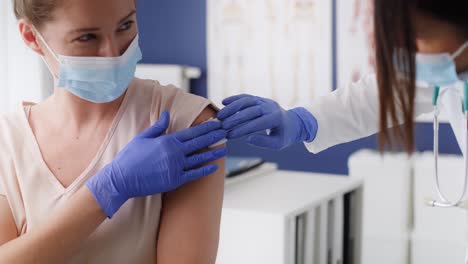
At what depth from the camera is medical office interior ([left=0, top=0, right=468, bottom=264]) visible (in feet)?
6.63

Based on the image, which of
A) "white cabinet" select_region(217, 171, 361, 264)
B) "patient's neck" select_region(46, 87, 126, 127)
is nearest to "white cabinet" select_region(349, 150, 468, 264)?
"white cabinet" select_region(217, 171, 361, 264)

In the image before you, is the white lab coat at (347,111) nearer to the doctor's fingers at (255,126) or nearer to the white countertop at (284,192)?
the doctor's fingers at (255,126)

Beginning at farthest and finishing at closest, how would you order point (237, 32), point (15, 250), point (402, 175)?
point (237, 32), point (402, 175), point (15, 250)

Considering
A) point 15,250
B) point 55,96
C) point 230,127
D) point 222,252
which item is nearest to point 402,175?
point 222,252

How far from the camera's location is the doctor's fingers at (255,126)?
53.2 inches

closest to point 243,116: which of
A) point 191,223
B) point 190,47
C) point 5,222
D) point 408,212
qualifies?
point 191,223

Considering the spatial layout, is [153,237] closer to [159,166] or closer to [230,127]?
[159,166]

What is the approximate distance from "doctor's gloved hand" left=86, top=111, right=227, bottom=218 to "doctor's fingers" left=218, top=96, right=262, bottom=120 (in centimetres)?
10

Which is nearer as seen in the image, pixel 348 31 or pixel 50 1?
pixel 50 1

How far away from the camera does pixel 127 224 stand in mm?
1276

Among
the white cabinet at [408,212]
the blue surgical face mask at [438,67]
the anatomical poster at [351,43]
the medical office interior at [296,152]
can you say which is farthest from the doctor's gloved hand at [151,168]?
the anatomical poster at [351,43]

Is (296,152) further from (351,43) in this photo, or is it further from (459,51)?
(459,51)

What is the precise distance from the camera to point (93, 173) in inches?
51.6

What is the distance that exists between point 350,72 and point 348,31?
0.17m
